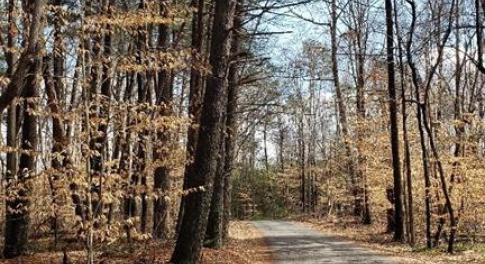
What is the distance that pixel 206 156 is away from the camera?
1023cm

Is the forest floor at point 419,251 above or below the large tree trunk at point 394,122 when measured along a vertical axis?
below

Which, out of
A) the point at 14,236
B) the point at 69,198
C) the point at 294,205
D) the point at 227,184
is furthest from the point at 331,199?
the point at 69,198

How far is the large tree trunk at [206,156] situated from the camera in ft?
33.0

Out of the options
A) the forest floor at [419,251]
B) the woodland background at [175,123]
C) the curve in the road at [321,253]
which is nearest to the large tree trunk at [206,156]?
the woodland background at [175,123]

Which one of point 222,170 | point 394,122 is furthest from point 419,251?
point 222,170

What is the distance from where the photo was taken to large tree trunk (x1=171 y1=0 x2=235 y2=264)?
33.0ft

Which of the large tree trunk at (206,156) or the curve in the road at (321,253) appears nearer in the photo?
the large tree trunk at (206,156)

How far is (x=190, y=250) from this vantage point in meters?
10.0

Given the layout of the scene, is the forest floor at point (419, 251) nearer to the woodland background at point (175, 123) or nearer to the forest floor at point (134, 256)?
the woodland background at point (175, 123)

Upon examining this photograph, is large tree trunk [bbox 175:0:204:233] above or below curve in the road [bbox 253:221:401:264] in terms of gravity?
above

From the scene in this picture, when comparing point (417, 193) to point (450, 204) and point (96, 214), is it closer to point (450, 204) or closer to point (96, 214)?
point (450, 204)

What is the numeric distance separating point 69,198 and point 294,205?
47.2 metres

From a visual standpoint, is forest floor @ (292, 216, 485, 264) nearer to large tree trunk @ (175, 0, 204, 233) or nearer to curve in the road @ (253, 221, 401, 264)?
curve in the road @ (253, 221, 401, 264)

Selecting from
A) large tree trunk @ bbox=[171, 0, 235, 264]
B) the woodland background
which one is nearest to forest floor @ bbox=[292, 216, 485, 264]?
the woodland background
